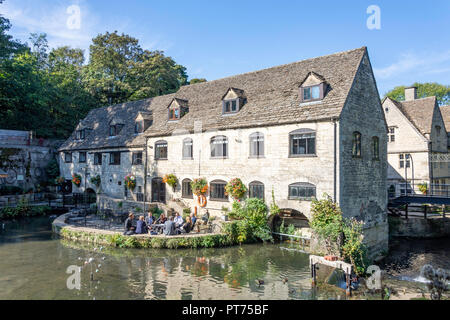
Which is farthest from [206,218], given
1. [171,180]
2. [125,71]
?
[125,71]

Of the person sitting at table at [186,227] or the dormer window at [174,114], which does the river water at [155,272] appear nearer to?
the person sitting at table at [186,227]

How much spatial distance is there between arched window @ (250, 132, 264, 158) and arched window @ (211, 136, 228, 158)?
7.02 ft

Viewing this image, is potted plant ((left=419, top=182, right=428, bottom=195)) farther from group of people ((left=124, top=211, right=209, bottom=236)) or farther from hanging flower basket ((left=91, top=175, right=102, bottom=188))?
hanging flower basket ((left=91, top=175, right=102, bottom=188))

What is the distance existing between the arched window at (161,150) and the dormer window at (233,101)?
6.06 m

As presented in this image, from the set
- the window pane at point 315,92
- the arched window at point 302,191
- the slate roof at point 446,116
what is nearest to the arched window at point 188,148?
the arched window at point 302,191

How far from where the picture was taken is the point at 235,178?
20.7 m

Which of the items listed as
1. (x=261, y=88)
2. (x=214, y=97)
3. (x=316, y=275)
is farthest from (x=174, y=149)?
(x=316, y=275)

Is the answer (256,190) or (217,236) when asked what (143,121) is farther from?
(217,236)

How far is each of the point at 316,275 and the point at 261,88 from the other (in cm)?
1373

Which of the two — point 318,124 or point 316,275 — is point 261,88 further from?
point 316,275

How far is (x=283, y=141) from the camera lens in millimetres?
18812

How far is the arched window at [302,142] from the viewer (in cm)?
1766

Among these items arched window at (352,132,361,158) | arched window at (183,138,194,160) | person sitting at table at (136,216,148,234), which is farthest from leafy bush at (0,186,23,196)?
arched window at (352,132,361,158)

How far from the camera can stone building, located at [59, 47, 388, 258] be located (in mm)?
17359
